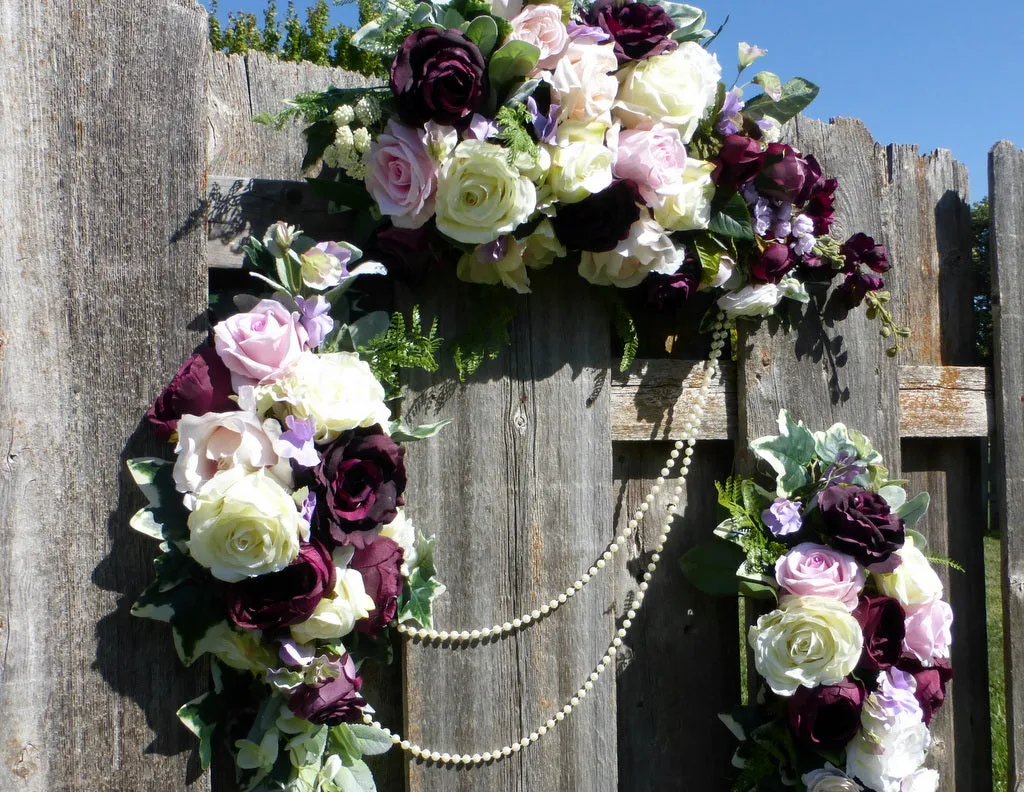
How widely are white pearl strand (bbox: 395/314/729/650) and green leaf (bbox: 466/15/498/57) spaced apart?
860mm

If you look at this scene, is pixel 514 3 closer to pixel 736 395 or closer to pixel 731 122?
pixel 731 122

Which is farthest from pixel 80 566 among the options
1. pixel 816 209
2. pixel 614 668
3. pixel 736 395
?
pixel 816 209

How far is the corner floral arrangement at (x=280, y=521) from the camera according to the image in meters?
1.42

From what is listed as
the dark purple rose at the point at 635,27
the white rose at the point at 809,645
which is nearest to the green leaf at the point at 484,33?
the dark purple rose at the point at 635,27

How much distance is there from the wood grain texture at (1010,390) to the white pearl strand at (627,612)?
96 centimetres

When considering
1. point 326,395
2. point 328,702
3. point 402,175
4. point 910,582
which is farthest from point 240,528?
point 910,582

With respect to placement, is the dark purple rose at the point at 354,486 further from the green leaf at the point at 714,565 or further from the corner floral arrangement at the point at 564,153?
the green leaf at the point at 714,565

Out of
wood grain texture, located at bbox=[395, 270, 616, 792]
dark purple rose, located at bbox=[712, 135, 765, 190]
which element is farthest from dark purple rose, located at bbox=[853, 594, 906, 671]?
dark purple rose, located at bbox=[712, 135, 765, 190]

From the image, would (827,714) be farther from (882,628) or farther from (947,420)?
(947,420)

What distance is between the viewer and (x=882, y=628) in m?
1.93

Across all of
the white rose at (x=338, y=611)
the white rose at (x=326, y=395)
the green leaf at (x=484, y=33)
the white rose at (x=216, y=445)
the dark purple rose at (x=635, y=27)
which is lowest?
the white rose at (x=338, y=611)

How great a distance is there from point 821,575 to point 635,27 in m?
1.27

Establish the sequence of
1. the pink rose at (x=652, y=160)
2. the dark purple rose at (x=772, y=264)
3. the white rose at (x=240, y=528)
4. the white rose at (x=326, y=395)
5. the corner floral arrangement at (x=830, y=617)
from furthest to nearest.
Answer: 1. the dark purple rose at (x=772, y=264)
2. the corner floral arrangement at (x=830, y=617)
3. the pink rose at (x=652, y=160)
4. the white rose at (x=326, y=395)
5. the white rose at (x=240, y=528)

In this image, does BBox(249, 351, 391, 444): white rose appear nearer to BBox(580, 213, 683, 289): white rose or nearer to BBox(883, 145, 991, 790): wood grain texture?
BBox(580, 213, 683, 289): white rose
